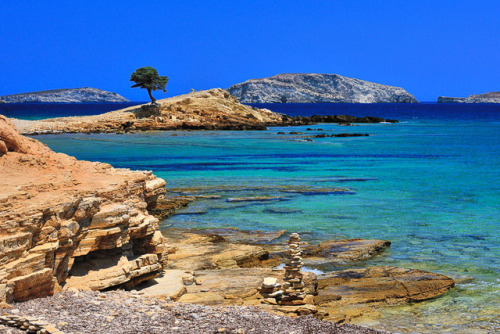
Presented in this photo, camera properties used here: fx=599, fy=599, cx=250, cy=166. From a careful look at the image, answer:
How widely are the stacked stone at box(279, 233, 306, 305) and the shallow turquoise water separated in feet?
6.12

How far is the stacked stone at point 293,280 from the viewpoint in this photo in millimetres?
12258

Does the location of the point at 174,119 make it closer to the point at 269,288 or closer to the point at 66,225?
the point at 269,288

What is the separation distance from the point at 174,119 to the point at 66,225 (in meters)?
68.2

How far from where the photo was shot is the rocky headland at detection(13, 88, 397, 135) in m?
71.4

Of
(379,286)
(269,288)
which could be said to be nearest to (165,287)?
→ (269,288)

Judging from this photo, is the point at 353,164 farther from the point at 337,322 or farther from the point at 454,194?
the point at 337,322

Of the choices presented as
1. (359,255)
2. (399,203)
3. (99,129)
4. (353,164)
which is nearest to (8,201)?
(359,255)

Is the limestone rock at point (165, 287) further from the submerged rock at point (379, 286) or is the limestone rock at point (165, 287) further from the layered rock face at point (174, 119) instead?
the layered rock face at point (174, 119)

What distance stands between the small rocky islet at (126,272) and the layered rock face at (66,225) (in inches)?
0.8

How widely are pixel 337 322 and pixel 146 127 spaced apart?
211 ft

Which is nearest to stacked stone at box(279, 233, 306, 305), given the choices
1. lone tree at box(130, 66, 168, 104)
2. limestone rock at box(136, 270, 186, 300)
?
limestone rock at box(136, 270, 186, 300)

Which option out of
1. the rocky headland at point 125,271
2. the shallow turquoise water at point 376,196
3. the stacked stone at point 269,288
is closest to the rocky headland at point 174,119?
the shallow turquoise water at point 376,196

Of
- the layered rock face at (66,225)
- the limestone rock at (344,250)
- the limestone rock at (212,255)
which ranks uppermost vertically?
the layered rock face at (66,225)

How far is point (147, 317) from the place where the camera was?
10172 mm
